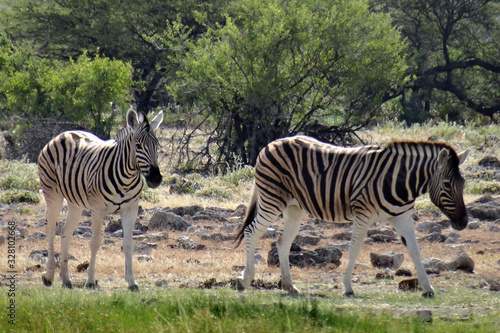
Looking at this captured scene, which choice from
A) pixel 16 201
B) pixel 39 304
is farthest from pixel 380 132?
pixel 39 304

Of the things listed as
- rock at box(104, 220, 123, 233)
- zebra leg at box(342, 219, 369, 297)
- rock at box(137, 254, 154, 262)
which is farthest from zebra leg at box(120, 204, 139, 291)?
rock at box(104, 220, 123, 233)

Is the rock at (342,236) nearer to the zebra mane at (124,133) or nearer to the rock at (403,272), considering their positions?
the rock at (403,272)

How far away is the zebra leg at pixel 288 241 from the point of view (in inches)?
336

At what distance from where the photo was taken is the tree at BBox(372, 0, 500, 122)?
35.6m

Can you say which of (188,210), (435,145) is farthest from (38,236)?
(435,145)

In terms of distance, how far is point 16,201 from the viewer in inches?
661

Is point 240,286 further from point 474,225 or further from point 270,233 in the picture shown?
point 474,225

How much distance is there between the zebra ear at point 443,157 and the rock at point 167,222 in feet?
22.0

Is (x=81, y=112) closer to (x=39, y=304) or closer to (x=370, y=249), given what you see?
(x=370, y=249)

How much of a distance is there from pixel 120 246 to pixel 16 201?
545cm

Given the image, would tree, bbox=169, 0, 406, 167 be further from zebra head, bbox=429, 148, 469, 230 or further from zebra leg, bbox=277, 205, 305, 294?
zebra head, bbox=429, 148, 469, 230

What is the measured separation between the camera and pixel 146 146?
8.52 metres

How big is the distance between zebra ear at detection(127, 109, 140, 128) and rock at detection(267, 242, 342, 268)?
2.94 meters

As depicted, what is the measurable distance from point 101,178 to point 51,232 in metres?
1.23
